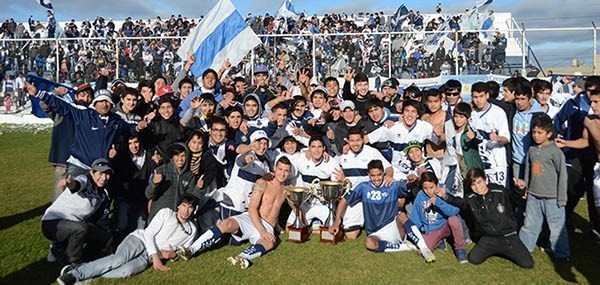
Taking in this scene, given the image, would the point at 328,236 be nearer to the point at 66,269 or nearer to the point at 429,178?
the point at 429,178

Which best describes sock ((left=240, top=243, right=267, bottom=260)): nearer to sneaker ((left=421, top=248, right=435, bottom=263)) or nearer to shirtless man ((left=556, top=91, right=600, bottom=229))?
sneaker ((left=421, top=248, right=435, bottom=263))

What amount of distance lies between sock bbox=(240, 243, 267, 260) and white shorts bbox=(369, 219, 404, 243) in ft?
4.77

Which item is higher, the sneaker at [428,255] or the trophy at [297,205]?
the trophy at [297,205]

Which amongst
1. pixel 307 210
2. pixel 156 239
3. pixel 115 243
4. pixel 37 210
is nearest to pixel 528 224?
pixel 307 210

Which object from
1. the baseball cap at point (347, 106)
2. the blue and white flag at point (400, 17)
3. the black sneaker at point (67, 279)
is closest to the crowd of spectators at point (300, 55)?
the blue and white flag at point (400, 17)

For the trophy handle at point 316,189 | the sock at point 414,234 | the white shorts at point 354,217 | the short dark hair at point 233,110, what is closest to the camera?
the sock at point 414,234

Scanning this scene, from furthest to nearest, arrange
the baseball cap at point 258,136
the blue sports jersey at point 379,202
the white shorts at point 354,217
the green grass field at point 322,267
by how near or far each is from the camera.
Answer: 1. the white shorts at point 354,217
2. the baseball cap at point 258,136
3. the blue sports jersey at point 379,202
4. the green grass field at point 322,267

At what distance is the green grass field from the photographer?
16.7 ft

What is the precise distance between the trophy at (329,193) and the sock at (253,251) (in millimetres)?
926

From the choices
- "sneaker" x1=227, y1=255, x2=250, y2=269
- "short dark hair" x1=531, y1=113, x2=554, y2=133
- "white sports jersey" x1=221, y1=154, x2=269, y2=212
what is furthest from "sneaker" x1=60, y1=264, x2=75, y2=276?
"short dark hair" x1=531, y1=113, x2=554, y2=133

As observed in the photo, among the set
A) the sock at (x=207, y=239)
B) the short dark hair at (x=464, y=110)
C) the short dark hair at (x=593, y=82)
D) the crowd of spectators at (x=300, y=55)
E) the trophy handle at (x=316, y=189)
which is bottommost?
the sock at (x=207, y=239)

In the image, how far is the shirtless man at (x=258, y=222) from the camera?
5859 millimetres

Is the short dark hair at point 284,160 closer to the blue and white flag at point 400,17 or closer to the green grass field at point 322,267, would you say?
the green grass field at point 322,267

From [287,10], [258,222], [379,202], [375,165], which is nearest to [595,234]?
[379,202]
